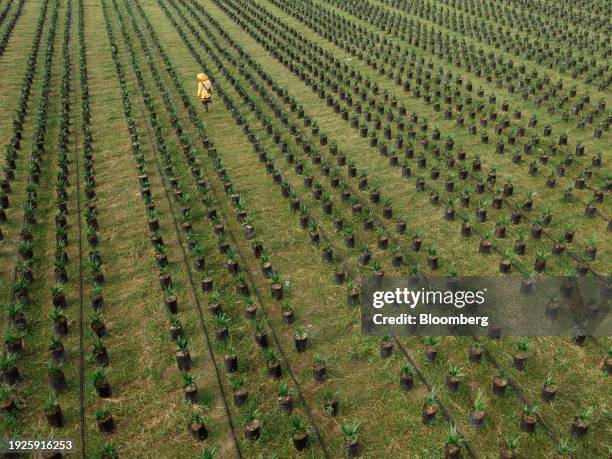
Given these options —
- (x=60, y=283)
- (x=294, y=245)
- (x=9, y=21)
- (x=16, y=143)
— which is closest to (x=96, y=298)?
(x=60, y=283)

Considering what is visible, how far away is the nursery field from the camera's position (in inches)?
221

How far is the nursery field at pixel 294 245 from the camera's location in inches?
221

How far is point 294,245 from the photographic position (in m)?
8.85

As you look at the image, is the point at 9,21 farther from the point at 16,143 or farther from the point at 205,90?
the point at 205,90

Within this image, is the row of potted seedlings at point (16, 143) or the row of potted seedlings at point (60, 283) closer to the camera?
the row of potted seedlings at point (60, 283)

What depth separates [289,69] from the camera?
18781 mm

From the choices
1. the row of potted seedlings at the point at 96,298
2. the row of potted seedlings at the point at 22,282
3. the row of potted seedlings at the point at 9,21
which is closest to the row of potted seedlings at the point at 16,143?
the row of potted seedlings at the point at 22,282

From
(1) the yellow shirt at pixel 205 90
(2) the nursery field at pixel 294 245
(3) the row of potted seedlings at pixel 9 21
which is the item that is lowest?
(2) the nursery field at pixel 294 245

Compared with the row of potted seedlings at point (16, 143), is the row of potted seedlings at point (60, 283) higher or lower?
lower

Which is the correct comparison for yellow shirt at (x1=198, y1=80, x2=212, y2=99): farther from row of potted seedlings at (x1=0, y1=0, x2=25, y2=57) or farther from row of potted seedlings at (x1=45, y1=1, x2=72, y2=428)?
row of potted seedlings at (x1=0, y1=0, x2=25, y2=57)

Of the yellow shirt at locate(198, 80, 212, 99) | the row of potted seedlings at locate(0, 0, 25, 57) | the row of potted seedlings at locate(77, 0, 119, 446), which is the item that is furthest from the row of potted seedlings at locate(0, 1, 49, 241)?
the yellow shirt at locate(198, 80, 212, 99)

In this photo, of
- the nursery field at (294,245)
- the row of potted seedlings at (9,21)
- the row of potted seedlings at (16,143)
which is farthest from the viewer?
the row of potted seedlings at (9,21)

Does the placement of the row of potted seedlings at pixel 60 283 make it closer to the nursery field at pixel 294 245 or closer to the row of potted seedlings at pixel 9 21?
the nursery field at pixel 294 245

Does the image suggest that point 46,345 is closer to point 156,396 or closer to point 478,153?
point 156,396
